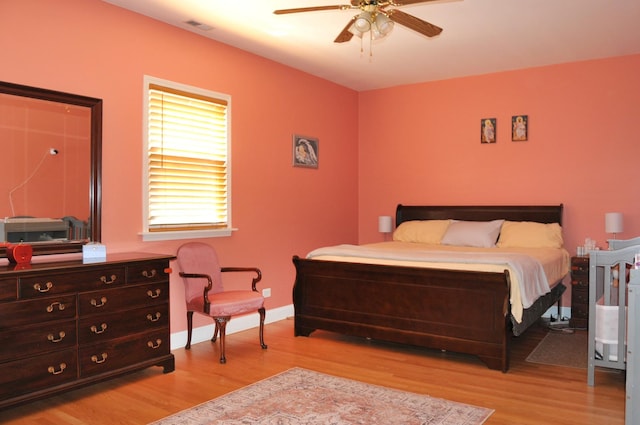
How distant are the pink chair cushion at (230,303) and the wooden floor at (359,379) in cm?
39

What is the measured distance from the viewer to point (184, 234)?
174 inches

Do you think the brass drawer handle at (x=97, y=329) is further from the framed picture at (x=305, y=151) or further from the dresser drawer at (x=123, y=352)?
the framed picture at (x=305, y=151)

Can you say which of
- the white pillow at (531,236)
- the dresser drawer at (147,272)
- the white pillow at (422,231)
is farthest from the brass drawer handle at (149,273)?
the white pillow at (531,236)

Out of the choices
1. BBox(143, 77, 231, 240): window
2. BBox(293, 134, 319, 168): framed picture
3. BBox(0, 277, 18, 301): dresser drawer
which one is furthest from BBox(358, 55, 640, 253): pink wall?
BBox(0, 277, 18, 301): dresser drawer

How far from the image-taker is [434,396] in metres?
3.22

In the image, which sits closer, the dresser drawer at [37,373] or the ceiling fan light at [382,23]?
the dresser drawer at [37,373]

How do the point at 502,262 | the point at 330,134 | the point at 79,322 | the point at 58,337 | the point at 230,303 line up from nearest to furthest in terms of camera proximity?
the point at 58,337, the point at 79,322, the point at 502,262, the point at 230,303, the point at 330,134

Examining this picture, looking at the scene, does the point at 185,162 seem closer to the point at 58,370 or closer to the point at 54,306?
the point at 54,306

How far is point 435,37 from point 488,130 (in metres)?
1.73

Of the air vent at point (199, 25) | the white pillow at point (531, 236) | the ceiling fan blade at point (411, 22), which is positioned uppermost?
the air vent at point (199, 25)

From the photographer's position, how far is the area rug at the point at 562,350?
3.91 meters

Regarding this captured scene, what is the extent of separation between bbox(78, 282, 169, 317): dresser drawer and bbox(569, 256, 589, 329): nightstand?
389cm

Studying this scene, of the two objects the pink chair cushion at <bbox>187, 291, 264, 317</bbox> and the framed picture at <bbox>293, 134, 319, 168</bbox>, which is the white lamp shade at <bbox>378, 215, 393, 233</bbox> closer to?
the framed picture at <bbox>293, 134, 319, 168</bbox>

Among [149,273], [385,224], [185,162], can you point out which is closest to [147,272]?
[149,273]
